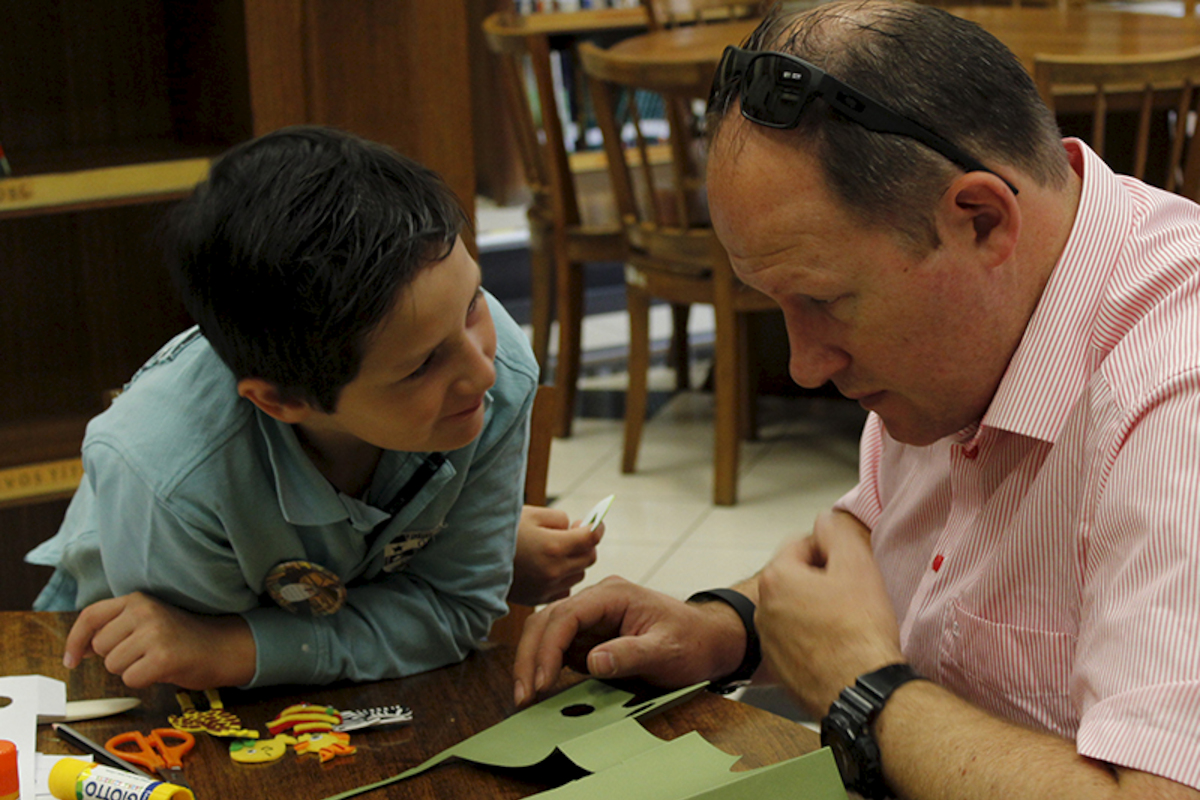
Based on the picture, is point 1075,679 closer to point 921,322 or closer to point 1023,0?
point 921,322

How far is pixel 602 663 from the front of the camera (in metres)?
1.03

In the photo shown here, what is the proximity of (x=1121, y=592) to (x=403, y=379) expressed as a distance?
23.2 inches

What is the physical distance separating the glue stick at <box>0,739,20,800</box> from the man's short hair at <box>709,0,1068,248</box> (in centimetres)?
71

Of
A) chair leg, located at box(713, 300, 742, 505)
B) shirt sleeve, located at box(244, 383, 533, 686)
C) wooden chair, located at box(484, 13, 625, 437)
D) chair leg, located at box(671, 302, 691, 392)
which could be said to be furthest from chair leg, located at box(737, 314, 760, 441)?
shirt sleeve, located at box(244, 383, 533, 686)

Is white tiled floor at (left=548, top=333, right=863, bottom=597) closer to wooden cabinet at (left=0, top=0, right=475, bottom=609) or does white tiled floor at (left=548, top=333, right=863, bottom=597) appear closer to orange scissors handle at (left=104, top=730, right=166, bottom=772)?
wooden cabinet at (left=0, top=0, right=475, bottom=609)

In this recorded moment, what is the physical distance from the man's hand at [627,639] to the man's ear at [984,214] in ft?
1.38

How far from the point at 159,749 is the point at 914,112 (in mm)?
751

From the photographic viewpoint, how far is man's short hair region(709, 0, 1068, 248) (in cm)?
93

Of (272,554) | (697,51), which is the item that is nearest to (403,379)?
(272,554)

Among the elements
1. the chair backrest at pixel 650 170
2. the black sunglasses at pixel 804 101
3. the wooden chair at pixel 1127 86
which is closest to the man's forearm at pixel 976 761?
the black sunglasses at pixel 804 101

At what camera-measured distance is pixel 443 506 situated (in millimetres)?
1186

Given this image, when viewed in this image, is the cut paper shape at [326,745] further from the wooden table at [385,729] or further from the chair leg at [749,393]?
the chair leg at [749,393]

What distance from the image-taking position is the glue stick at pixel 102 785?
0.83 metres

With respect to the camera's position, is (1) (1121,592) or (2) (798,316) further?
(2) (798,316)
